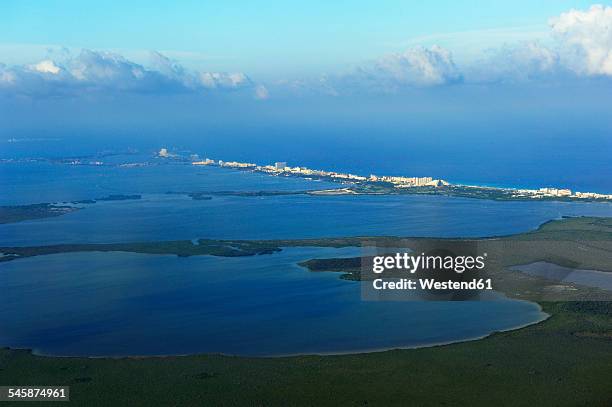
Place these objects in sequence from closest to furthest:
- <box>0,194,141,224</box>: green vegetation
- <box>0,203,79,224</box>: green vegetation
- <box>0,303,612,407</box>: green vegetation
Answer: <box>0,303,612,407</box>: green vegetation < <box>0,203,79,224</box>: green vegetation < <box>0,194,141,224</box>: green vegetation

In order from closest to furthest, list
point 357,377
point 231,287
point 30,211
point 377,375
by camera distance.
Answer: point 357,377 → point 377,375 → point 231,287 → point 30,211

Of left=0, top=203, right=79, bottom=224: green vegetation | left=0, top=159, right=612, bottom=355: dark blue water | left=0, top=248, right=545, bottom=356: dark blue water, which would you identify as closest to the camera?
left=0, top=248, right=545, bottom=356: dark blue water

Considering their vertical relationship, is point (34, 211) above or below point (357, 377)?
above

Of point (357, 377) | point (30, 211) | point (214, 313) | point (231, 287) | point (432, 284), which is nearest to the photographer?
point (357, 377)

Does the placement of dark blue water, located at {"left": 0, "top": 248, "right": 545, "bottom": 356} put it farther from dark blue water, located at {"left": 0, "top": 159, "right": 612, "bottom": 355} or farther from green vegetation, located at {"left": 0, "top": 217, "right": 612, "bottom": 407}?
green vegetation, located at {"left": 0, "top": 217, "right": 612, "bottom": 407}

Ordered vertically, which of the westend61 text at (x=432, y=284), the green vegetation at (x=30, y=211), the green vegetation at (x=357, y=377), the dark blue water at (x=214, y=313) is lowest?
the green vegetation at (x=357, y=377)

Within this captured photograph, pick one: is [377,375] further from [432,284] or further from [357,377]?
[432,284]

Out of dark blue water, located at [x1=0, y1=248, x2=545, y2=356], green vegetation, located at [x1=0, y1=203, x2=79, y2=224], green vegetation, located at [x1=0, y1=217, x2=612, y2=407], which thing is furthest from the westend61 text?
green vegetation, located at [x1=0, y1=203, x2=79, y2=224]

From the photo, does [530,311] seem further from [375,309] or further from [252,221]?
[252,221]

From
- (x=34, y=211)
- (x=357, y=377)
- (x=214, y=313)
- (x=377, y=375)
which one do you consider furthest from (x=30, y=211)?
(x=377, y=375)

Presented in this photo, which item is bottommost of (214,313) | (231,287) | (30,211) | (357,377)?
(357,377)

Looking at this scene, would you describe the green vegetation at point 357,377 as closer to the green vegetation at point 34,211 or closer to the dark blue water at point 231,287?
the dark blue water at point 231,287

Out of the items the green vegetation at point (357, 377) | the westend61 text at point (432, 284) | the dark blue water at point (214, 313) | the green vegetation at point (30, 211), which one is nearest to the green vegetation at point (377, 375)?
the green vegetation at point (357, 377)
